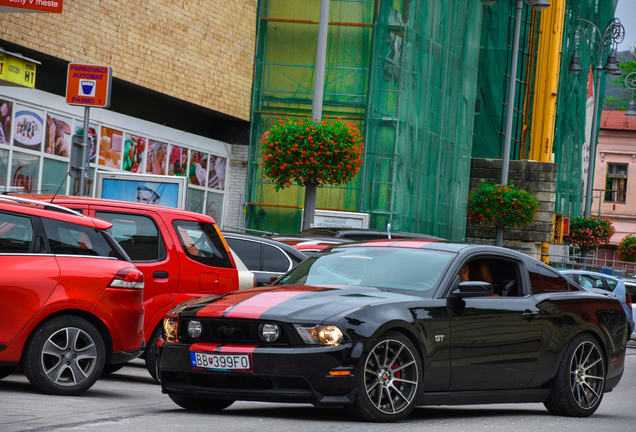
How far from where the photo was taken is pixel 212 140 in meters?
35.1

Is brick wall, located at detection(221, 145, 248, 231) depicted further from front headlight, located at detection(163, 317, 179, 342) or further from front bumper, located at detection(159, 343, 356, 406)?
front bumper, located at detection(159, 343, 356, 406)

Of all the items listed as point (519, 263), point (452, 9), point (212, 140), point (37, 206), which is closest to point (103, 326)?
point (37, 206)

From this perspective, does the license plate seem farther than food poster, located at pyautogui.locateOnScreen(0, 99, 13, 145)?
No

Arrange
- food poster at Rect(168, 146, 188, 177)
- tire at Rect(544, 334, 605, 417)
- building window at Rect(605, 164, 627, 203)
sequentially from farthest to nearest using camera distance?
building window at Rect(605, 164, 627, 203)
food poster at Rect(168, 146, 188, 177)
tire at Rect(544, 334, 605, 417)

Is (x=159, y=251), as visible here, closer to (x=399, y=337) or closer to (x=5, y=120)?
(x=399, y=337)

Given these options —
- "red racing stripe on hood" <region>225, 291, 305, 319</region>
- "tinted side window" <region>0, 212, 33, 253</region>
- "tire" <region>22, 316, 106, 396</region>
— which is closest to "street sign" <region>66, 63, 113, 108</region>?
"tinted side window" <region>0, 212, 33, 253</region>

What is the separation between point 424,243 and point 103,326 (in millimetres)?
2653

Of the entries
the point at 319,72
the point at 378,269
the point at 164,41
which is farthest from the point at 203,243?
the point at 164,41

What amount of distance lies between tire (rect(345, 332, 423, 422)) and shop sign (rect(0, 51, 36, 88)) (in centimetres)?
1621

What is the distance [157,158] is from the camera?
32281 mm

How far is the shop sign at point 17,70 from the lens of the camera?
2309cm

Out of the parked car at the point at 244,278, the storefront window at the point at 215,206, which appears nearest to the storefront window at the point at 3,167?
the storefront window at the point at 215,206

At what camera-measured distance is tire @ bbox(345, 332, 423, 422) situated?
26.8ft

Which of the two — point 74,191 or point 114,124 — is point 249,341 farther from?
point 114,124
